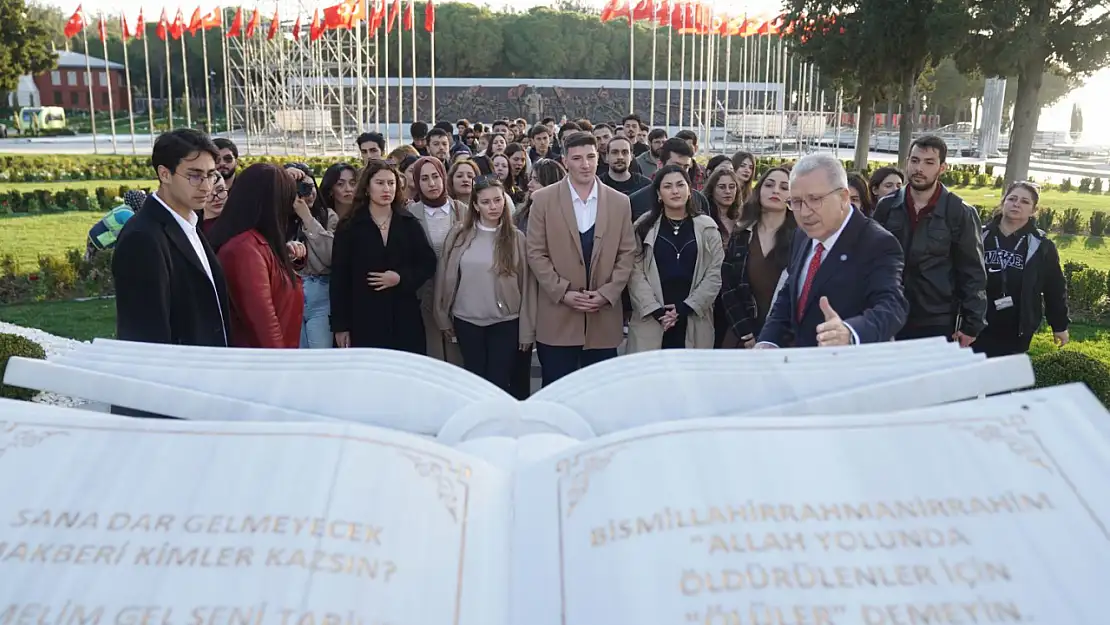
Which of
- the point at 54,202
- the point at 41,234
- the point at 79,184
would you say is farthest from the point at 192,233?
the point at 79,184

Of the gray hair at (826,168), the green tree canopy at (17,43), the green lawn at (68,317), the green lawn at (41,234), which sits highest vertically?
the green tree canopy at (17,43)

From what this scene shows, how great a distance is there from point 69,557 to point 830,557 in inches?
45.2

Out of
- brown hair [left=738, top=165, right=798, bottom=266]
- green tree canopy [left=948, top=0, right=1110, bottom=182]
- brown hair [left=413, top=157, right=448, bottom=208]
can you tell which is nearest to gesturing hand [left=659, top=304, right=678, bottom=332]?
brown hair [left=738, top=165, right=798, bottom=266]

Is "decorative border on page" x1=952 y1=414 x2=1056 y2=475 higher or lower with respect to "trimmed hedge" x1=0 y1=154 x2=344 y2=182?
higher

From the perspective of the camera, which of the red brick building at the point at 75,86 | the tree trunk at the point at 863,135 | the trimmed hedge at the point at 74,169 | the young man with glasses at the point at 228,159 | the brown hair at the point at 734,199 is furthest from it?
the red brick building at the point at 75,86

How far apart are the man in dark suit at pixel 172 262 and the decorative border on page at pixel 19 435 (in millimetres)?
1247

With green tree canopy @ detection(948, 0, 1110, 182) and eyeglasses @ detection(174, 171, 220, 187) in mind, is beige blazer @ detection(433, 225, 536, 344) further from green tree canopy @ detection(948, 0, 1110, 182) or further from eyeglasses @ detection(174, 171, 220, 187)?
green tree canopy @ detection(948, 0, 1110, 182)

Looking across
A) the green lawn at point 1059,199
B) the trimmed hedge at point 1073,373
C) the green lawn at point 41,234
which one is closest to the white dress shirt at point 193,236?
the trimmed hedge at point 1073,373

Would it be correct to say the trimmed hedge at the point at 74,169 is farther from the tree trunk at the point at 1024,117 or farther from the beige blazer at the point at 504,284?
the beige blazer at the point at 504,284

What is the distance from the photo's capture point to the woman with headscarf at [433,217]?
5250 mm

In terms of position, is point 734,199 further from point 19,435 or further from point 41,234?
point 41,234

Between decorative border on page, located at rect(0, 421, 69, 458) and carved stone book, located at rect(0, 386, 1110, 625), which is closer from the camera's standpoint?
carved stone book, located at rect(0, 386, 1110, 625)

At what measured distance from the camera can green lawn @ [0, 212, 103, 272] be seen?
11484mm

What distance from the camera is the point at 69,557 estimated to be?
1315mm
